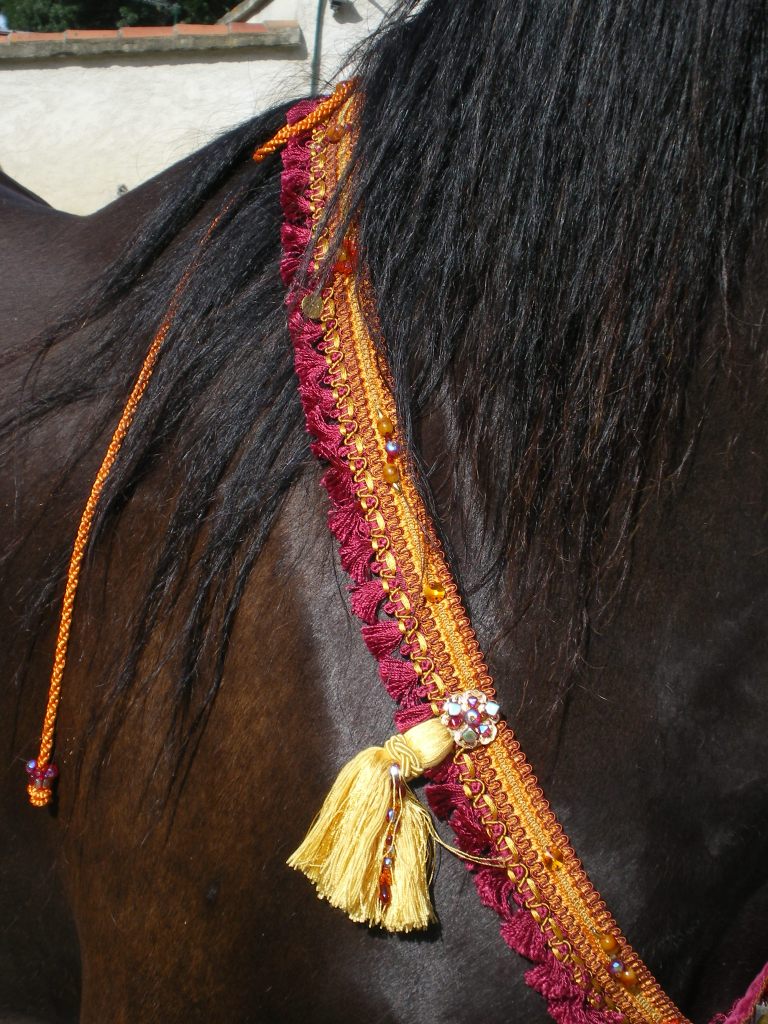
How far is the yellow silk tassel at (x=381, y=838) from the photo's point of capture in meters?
0.70

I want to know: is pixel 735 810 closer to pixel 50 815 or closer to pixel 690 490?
pixel 690 490

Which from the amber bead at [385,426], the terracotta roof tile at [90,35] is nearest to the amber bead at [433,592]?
the amber bead at [385,426]

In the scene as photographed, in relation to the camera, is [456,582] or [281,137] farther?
[281,137]

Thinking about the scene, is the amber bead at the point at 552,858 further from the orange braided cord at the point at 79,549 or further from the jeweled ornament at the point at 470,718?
the orange braided cord at the point at 79,549

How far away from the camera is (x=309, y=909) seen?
0.75 metres

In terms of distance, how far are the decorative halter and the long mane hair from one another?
41 mm

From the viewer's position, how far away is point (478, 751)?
0.71 m

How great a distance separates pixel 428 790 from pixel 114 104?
243 inches

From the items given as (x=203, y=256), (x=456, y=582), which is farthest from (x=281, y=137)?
(x=456, y=582)

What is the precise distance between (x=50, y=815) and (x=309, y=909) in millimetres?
340

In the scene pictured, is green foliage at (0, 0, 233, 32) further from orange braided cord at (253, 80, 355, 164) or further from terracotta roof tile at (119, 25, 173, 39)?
orange braided cord at (253, 80, 355, 164)

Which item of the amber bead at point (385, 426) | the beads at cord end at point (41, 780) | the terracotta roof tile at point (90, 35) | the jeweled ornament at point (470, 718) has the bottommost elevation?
the beads at cord end at point (41, 780)

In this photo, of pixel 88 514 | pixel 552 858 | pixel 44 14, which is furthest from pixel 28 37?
pixel 44 14

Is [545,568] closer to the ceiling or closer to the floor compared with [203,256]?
closer to the floor
